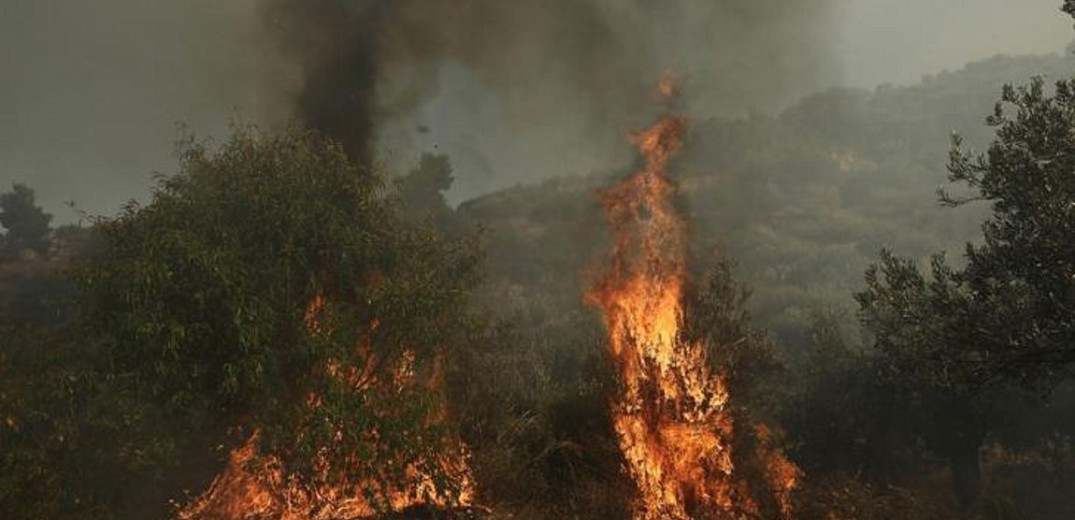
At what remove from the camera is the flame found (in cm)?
1622

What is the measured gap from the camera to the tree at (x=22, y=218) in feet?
161

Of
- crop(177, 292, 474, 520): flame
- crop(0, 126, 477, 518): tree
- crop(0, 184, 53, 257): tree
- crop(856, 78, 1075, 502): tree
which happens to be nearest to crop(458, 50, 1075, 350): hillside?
crop(0, 126, 477, 518): tree

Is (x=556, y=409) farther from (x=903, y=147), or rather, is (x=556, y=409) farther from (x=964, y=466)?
(x=903, y=147)

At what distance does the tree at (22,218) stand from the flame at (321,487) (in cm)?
3995

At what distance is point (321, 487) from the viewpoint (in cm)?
1667

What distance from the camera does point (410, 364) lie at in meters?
17.2

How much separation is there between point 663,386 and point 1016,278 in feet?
24.1

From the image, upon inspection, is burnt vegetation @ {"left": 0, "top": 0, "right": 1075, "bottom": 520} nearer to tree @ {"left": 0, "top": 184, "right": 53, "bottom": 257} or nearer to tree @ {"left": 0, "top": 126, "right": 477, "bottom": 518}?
tree @ {"left": 0, "top": 126, "right": 477, "bottom": 518}

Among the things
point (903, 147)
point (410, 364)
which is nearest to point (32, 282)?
point (410, 364)

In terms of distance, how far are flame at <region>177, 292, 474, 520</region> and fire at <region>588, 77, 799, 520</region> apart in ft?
14.2

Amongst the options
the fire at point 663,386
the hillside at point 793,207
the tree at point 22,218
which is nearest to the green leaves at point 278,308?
the fire at point 663,386

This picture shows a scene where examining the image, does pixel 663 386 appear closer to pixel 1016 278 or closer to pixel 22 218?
pixel 1016 278

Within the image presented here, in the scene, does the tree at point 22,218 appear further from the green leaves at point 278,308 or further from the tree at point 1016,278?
the tree at point 1016,278

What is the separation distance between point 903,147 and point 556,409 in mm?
70885
